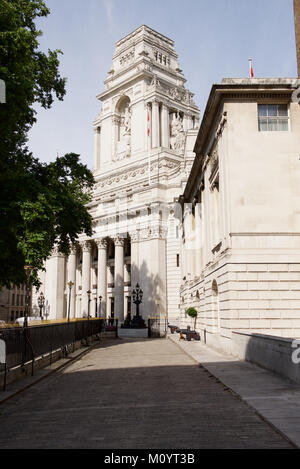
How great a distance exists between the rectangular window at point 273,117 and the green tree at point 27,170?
1103 centimetres

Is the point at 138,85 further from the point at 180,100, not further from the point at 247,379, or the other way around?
the point at 247,379

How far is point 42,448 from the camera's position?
22.4 ft

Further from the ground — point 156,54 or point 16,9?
point 156,54

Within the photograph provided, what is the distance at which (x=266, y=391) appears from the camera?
1155 centimetres

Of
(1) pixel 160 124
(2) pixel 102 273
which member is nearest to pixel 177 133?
(1) pixel 160 124

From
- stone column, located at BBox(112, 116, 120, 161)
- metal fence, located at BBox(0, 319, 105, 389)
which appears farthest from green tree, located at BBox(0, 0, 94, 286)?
stone column, located at BBox(112, 116, 120, 161)

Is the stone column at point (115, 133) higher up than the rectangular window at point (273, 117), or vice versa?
the stone column at point (115, 133)

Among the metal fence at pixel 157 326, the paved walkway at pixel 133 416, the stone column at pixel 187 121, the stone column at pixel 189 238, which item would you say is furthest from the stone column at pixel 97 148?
the paved walkway at pixel 133 416

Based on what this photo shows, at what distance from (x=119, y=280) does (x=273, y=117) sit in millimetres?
48980

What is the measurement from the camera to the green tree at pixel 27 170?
1973 centimetres

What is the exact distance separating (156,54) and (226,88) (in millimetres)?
69384

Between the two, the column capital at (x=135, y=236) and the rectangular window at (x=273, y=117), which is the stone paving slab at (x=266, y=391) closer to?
the rectangular window at (x=273, y=117)

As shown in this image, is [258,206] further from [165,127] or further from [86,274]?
[165,127]

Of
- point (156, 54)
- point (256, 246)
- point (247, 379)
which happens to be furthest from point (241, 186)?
point (156, 54)
